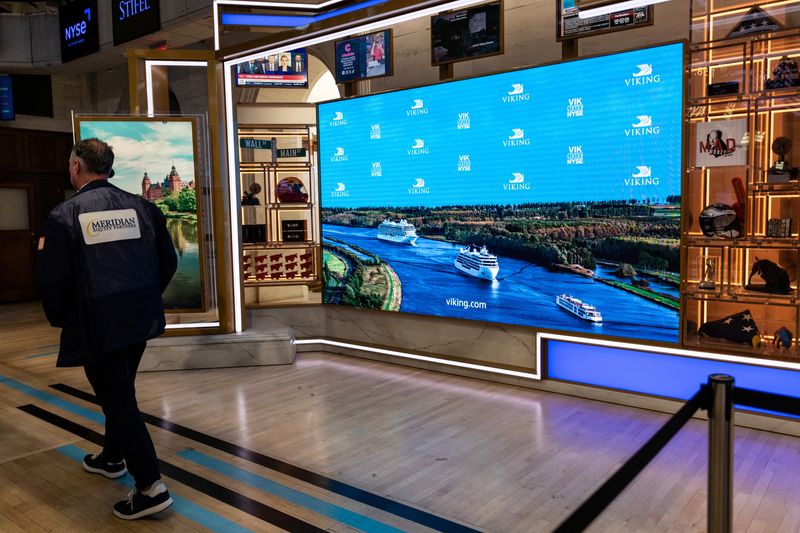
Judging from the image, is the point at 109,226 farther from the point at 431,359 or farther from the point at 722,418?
the point at 431,359

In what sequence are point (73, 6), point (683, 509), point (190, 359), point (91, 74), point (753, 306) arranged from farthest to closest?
point (91, 74)
point (73, 6)
point (190, 359)
point (753, 306)
point (683, 509)

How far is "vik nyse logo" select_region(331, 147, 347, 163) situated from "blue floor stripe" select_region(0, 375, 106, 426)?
290 cm

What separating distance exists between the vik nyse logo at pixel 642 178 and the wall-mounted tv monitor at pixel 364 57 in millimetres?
2349

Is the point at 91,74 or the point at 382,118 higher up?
the point at 91,74

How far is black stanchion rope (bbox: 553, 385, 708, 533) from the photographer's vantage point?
4.07 ft

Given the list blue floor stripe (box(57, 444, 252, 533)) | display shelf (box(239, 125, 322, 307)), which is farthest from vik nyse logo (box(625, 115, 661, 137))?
blue floor stripe (box(57, 444, 252, 533))

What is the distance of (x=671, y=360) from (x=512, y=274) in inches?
49.6

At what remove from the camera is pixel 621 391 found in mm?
4172

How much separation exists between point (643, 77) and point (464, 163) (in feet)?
4.81

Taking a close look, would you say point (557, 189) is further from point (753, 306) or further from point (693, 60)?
point (753, 306)

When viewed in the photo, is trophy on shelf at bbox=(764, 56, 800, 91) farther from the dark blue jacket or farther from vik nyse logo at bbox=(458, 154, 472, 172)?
the dark blue jacket

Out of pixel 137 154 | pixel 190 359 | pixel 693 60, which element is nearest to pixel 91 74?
pixel 137 154

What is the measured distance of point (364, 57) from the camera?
17.8ft

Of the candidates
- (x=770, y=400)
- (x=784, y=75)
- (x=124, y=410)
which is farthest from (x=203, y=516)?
(x=784, y=75)
